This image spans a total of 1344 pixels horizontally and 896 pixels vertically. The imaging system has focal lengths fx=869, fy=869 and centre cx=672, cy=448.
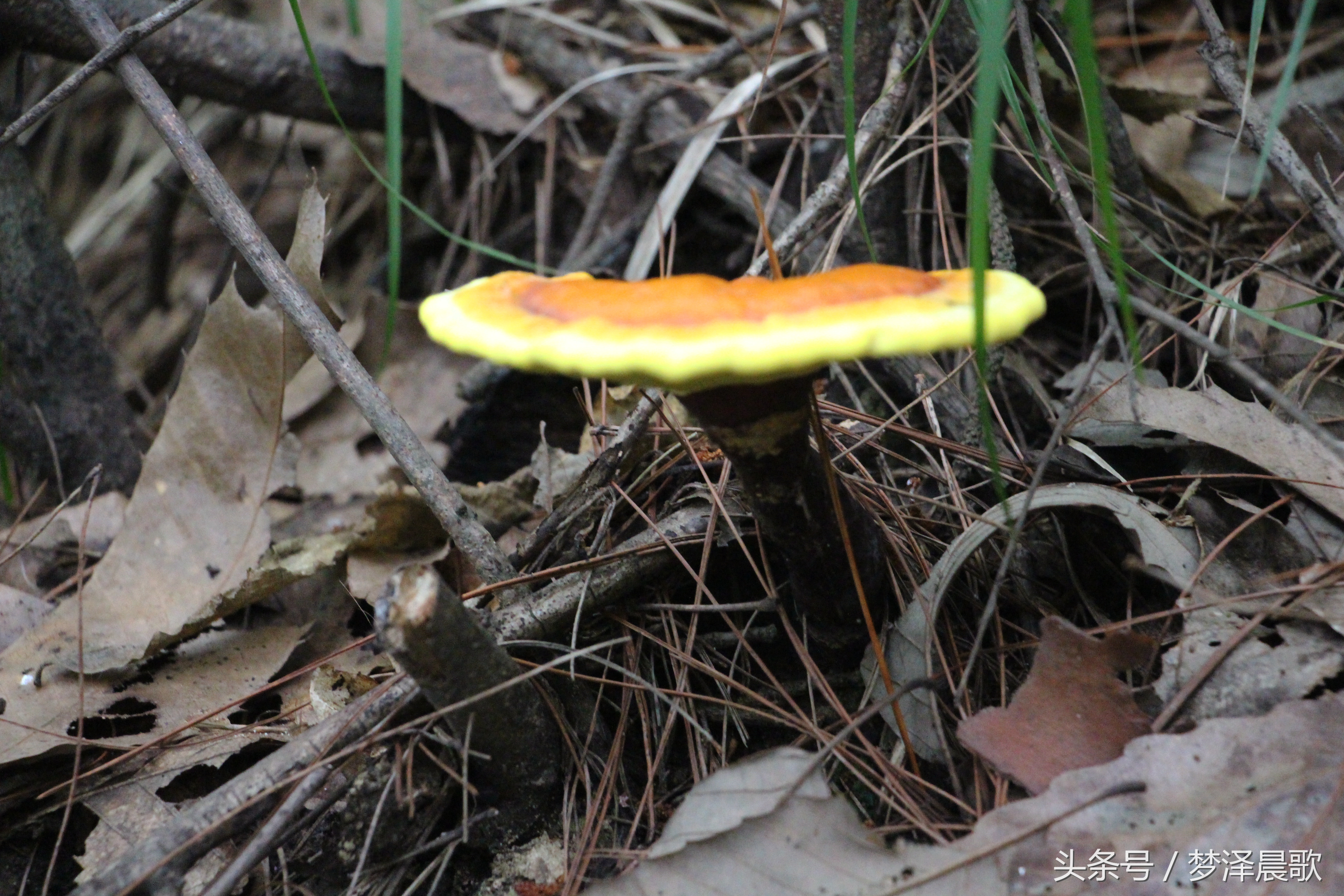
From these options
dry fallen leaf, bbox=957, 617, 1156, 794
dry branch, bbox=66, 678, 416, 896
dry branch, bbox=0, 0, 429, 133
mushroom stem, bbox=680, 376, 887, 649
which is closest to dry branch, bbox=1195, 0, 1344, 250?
dry fallen leaf, bbox=957, 617, 1156, 794

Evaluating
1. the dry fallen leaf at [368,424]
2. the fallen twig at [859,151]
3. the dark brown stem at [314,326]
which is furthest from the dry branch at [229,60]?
the fallen twig at [859,151]

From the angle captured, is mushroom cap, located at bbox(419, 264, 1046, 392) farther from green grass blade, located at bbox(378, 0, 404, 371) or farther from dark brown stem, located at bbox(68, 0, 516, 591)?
dark brown stem, located at bbox(68, 0, 516, 591)

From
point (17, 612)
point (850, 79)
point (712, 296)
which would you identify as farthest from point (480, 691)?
point (17, 612)

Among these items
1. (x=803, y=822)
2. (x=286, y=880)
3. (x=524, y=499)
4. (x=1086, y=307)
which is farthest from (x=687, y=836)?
(x=1086, y=307)

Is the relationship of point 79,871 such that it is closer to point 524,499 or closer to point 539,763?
point 539,763

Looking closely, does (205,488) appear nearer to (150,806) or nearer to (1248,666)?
(150,806)
